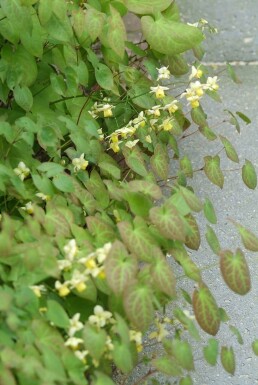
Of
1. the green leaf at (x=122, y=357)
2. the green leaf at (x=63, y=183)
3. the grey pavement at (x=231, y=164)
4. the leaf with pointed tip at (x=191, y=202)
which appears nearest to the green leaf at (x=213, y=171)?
the grey pavement at (x=231, y=164)

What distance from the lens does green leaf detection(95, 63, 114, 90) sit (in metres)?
2.38

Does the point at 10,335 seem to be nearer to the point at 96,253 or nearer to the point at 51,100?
the point at 96,253

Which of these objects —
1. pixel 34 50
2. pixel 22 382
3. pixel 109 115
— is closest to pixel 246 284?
pixel 22 382

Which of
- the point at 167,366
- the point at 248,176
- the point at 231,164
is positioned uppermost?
the point at 167,366

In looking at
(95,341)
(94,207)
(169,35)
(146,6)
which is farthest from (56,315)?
(146,6)

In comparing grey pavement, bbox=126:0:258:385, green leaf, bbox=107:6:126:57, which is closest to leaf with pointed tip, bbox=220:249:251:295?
grey pavement, bbox=126:0:258:385

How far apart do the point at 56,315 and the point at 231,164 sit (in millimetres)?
1370

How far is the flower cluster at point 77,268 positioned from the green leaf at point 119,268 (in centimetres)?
Answer: 2

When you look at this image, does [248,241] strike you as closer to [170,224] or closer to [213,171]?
[170,224]

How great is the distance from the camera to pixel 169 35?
95.7 inches

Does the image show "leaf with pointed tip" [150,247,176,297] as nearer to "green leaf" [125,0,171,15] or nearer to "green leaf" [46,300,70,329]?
"green leaf" [46,300,70,329]

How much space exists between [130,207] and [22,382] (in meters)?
0.50

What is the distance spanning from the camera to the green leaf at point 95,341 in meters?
1.68

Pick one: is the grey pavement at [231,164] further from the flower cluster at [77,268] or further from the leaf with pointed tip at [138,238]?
the flower cluster at [77,268]
